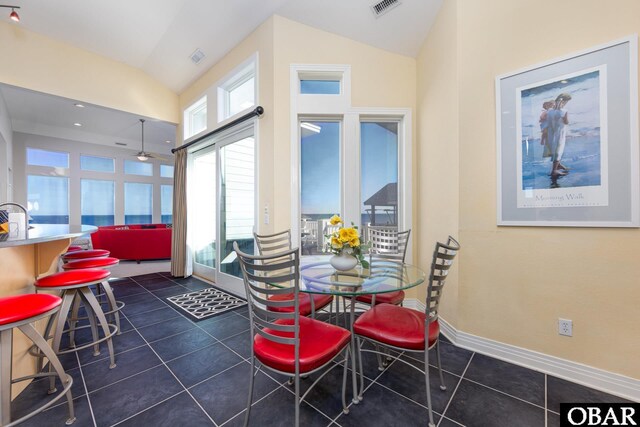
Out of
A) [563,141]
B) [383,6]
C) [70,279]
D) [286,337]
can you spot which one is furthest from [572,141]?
[70,279]

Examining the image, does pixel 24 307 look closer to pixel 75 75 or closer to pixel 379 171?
pixel 379 171

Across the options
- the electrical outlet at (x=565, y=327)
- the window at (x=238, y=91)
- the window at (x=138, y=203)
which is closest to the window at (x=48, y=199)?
the window at (x=138, y=203)

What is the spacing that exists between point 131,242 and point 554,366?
6992 mm

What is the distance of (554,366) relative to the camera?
6.02 feet

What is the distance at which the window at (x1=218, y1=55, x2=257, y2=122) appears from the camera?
3.29 meters

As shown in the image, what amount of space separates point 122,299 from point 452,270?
418 cm

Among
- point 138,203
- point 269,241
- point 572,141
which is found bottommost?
point 269,241

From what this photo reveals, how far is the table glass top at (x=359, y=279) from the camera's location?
1.52m

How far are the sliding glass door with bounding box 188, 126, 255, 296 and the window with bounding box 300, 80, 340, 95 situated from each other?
0.86m

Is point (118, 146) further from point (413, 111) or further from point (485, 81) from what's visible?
point (485, 81)

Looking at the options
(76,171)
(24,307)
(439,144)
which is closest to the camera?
(24,307)

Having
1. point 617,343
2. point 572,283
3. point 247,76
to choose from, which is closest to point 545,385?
point 617,343

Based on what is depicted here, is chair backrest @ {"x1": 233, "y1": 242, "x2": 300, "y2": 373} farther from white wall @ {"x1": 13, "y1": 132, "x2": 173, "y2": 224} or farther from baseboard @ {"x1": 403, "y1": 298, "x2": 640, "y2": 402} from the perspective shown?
white wall @ {"x1": 13, "y1": 132, "x2": 173, "y2": 224}

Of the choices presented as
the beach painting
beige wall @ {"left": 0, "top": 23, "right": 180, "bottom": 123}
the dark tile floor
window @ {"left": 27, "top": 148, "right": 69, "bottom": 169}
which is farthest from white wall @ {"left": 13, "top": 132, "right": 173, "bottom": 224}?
the beach painting
